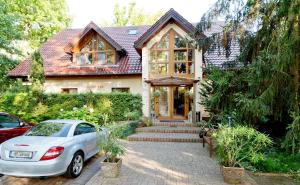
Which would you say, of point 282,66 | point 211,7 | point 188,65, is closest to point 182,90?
point 188,65

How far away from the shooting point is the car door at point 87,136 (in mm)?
6895

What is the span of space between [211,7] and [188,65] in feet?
21.5

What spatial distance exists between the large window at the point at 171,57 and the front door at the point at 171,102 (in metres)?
1.24

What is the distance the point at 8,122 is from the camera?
879 cm

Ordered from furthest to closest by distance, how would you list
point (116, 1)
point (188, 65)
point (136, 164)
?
point (116, 1) < point (188, 65) < point (136, 164)

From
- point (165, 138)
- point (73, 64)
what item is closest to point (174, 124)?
point (165, 138)

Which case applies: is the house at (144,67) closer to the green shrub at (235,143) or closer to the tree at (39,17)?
the green shrub at (235,143)

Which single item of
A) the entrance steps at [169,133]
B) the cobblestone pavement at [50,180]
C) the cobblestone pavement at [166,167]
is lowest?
the cobblestone pavement at [50,180]

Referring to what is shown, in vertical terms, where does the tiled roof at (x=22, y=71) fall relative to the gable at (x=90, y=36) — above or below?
below

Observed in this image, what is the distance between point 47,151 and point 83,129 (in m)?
1.82

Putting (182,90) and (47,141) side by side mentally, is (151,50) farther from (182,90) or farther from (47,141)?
(47,141)

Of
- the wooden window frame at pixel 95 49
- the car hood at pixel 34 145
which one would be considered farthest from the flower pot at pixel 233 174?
the wooden window frame at pixel 95 49

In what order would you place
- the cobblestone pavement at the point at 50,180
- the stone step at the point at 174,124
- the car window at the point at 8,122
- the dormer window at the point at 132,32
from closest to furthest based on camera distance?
the cobblestone pavement at the point at 50,180 → the car window at the point at 8,122 → the stone step at the point at 174,124 → the dormer window at the point at 132,32

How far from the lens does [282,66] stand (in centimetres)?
697
